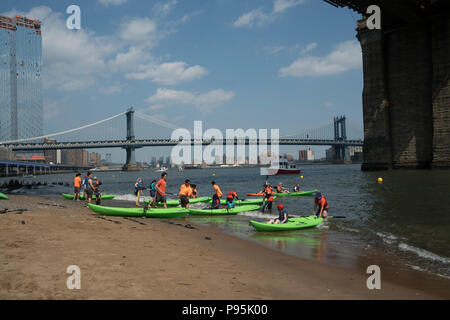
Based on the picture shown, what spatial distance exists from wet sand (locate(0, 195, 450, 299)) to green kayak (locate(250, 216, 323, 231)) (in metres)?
1.99

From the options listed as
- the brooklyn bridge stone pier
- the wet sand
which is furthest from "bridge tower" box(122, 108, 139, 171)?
the wet sand

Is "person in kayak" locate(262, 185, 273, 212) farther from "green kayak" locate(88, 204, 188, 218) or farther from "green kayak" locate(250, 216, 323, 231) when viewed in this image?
"green kayak" locate(88, 204, 188, 218)

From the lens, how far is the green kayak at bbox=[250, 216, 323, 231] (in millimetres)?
10953

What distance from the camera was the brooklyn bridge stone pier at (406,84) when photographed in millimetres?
37156

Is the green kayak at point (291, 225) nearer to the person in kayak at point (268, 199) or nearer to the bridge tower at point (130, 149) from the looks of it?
the person in kayak at point (268, 199)

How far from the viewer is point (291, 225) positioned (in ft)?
37.0

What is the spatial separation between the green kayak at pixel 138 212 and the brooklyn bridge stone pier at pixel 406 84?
36.1 m

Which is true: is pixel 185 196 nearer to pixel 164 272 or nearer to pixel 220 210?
pixel 220 210

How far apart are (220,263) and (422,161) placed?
4296cm

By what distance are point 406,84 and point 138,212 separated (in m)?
42.4

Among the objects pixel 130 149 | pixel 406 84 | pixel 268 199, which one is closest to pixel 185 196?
pixel 268 199

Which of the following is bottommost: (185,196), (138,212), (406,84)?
(138,212)

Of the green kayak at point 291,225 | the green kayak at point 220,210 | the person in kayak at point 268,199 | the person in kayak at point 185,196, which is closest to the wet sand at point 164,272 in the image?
the green kayak at point 291,225
